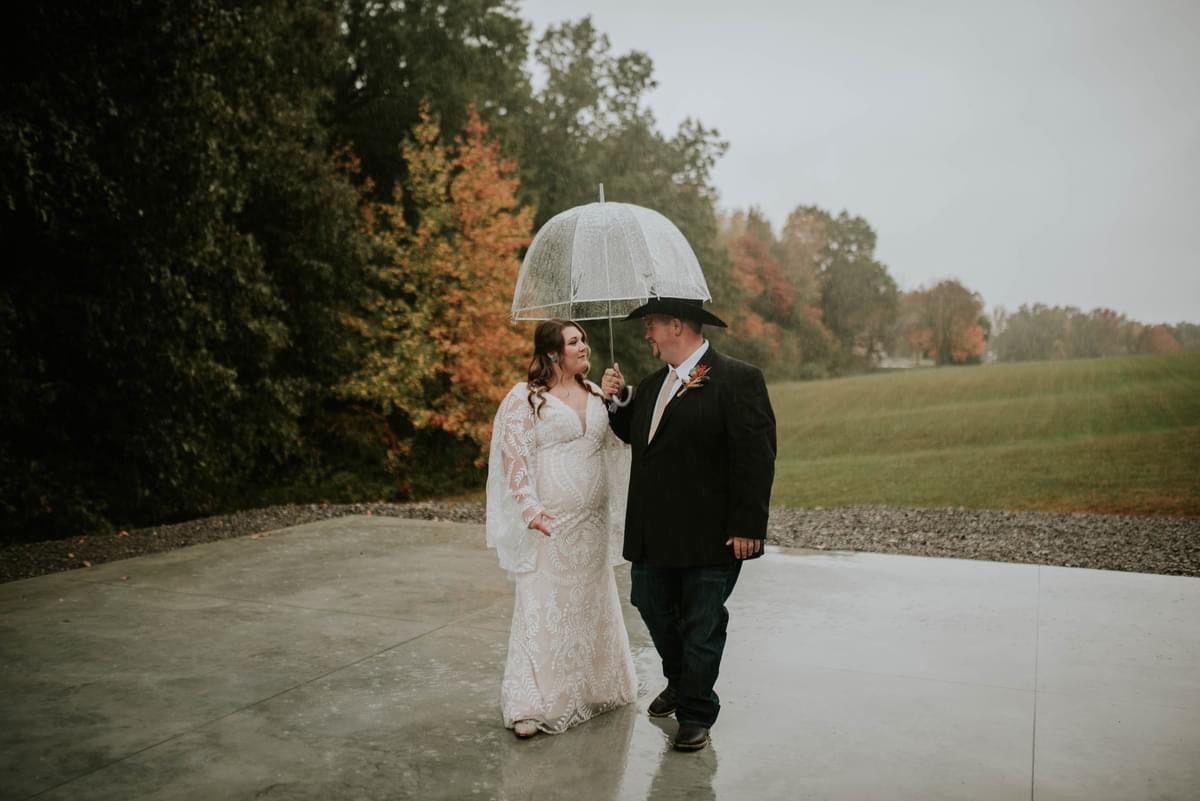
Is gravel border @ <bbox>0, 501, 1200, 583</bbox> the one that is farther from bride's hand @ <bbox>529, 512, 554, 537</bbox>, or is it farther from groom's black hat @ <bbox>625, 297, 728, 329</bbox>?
groom's black hat @ <bbox>625, 297, 728, 329</bbox>

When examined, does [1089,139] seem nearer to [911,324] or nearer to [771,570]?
[911,324]

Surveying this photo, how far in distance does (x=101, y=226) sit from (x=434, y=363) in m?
7.17

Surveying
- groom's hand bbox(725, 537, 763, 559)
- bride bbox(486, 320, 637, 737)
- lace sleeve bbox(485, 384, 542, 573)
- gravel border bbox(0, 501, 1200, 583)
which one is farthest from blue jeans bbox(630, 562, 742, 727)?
gravel border bbox(0, 501, 1200, 583)

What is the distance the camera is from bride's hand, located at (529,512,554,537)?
3.89 metres

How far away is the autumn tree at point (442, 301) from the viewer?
1781 cm

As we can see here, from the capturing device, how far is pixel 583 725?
13.1 ft

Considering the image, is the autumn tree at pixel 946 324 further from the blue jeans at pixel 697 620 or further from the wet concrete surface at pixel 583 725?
the blue jeans at pixel 697 620

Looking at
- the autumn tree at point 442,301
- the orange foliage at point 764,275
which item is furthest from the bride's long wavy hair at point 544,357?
the orange foliage at point 764,275

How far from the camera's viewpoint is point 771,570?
7.26m

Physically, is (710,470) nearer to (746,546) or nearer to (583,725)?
(746,546)

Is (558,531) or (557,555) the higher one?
(558,531)

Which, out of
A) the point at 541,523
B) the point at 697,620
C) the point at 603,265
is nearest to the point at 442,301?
the point at 603,265

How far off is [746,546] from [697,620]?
374mm

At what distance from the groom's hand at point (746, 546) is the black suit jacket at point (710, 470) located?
3 cm
